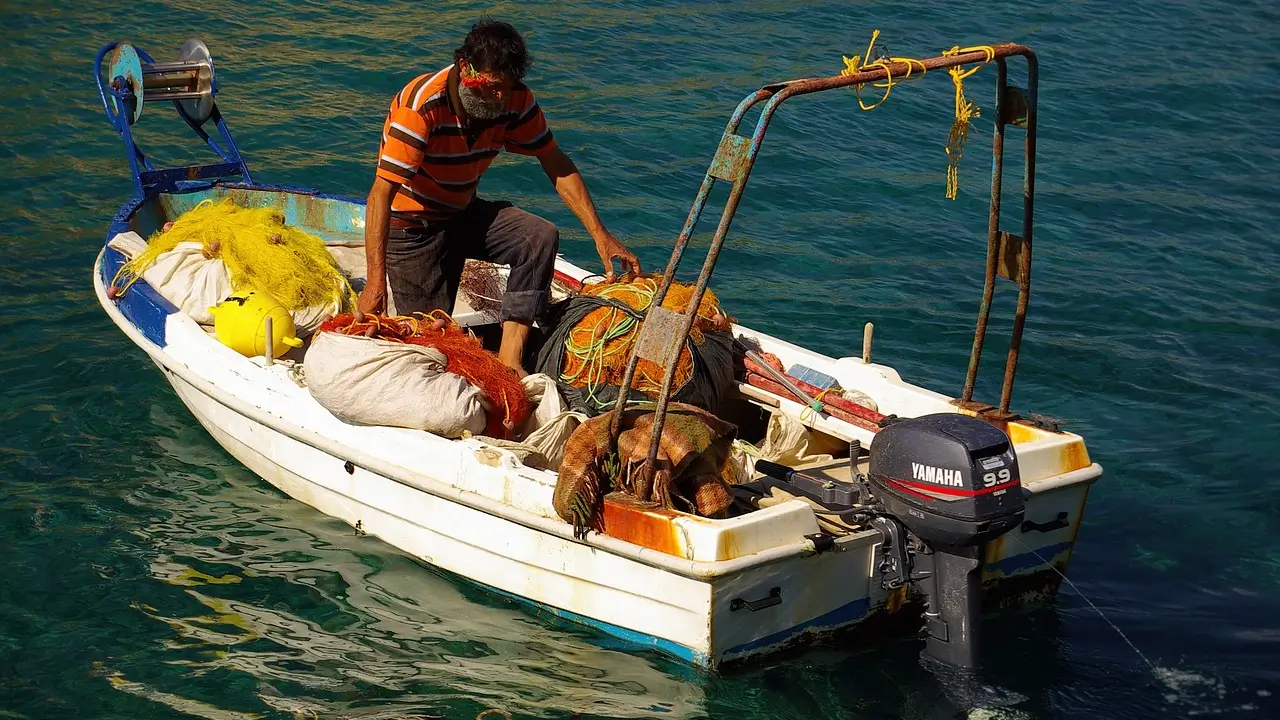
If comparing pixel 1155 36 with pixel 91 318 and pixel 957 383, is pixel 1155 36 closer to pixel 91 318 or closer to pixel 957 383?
pixel 957 383

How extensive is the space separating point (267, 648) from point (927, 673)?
8.18ft

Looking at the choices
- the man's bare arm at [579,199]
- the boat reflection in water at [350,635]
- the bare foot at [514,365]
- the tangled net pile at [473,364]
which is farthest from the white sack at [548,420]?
the man's bare arm at [579,199]

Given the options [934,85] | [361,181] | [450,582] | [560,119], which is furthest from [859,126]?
[450,582]

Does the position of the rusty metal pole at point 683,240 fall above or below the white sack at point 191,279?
above

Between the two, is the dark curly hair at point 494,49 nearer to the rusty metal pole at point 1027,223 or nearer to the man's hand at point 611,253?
the man's hand at point 611,253

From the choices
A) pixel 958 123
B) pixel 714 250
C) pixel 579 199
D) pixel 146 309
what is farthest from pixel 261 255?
pixel 958 123

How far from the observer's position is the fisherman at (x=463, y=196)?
18.2 feet

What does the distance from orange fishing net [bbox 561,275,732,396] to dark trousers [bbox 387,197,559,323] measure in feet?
1.11

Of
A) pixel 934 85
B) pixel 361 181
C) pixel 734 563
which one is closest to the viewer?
pixel 734 563

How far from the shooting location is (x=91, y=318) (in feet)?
25.8

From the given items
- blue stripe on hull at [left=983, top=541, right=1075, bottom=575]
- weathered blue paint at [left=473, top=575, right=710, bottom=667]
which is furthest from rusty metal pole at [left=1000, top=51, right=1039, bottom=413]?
weathered blue paint at [left=473, top=575, right=710, bottom=667]

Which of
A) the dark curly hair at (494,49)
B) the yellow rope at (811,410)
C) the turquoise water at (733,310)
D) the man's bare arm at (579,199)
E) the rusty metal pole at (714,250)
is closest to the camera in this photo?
the rusty metal pole at (714,250)

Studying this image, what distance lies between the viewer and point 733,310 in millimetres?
8594

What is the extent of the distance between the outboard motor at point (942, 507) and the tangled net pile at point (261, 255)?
2.78m
